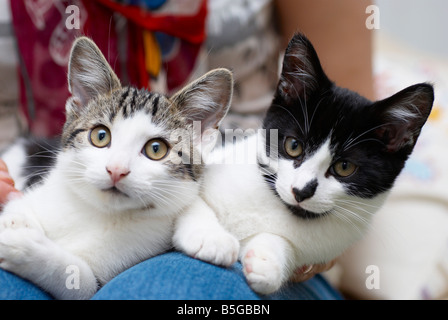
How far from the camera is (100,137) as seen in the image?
32.8 inches

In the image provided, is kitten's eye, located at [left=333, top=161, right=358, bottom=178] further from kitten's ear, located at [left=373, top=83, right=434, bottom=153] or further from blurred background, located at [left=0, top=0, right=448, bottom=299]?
blurred background, located at [left=0, top=0, right=448, bottom=299]

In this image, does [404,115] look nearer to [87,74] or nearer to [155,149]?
[155,149]

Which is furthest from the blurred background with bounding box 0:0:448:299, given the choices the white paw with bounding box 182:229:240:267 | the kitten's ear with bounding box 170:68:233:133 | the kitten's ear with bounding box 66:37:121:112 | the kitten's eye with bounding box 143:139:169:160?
the white paw with bounding box 182:229:240:267

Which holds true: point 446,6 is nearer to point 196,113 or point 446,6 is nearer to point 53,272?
point 196,113

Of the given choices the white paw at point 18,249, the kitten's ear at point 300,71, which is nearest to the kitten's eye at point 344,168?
the kitten's ear at point 300,71

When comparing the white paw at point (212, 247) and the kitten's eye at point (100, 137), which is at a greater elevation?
the kitten's eye at point (100, 137)

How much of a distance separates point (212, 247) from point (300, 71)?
453 mm

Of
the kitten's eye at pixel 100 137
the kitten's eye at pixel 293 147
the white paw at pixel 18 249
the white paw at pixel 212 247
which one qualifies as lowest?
the white paw at pixel 212 247

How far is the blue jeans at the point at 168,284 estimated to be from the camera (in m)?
0.74

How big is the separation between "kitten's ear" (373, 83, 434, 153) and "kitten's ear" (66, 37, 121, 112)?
2.01 feet

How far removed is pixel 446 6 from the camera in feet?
7.72

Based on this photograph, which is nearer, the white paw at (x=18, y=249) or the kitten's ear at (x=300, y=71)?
the white paw at (x=18, y=249)

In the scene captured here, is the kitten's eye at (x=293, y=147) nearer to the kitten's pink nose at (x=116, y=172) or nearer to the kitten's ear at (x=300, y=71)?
the kitten's ear at (x=300, y=71)

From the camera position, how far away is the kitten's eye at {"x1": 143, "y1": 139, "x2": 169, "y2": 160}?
82 cm
